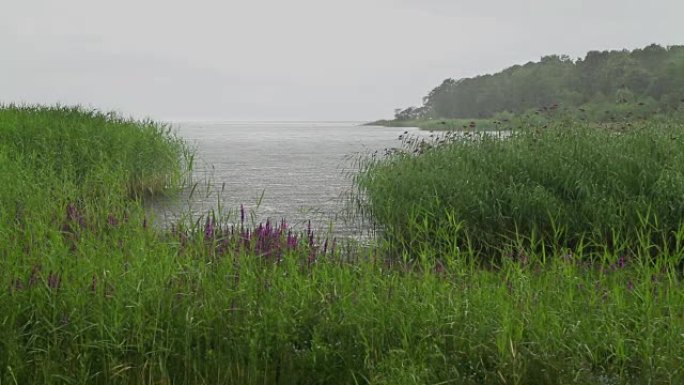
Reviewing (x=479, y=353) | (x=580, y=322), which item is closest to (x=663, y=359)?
(x=580, y=322)

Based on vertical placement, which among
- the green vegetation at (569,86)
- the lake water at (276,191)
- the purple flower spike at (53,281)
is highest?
the green vegetation at (569,86)

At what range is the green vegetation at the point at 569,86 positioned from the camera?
62094 millimetres

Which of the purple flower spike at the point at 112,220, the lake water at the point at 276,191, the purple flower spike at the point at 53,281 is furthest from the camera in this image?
the lake water at the point at 276,191

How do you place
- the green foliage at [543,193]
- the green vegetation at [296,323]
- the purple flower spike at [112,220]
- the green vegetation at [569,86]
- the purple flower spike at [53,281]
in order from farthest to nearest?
the green vegetation at [569,86], the green foliage at [543,193], the purple flower spike at [112,220], the purple flower spike at [53,281], the green vegetation at [296,323]

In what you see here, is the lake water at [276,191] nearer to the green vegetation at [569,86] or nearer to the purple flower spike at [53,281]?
the purple flower spike at [53,281]

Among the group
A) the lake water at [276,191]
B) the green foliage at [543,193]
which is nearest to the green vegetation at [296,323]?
the lake water at [276,191]

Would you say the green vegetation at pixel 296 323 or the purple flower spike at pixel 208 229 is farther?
the purple flower spike at pixel 208 229

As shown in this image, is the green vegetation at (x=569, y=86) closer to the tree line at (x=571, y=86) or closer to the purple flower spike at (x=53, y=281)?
the tree line at (x=571, y=86)

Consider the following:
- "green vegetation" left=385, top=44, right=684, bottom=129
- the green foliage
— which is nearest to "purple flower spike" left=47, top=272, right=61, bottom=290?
the green foliage

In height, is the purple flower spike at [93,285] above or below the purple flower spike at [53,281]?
below

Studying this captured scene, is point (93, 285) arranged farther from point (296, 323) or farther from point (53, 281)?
point (296, 323)

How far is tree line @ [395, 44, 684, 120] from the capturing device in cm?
6228

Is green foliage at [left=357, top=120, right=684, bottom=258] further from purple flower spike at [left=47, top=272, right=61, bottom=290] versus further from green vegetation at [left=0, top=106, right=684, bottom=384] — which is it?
purple flower spike at [left=47, top=272, right=61, bottom=290]

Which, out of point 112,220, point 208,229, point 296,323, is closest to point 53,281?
point 296,323
